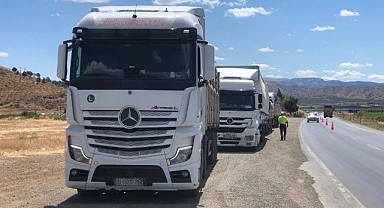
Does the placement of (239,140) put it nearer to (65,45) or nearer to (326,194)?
(326,194)

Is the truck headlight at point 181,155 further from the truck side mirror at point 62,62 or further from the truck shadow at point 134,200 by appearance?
the truck side mirror at point 62,62

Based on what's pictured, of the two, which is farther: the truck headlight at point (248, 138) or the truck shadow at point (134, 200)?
the truck headlight at point (248, 138)

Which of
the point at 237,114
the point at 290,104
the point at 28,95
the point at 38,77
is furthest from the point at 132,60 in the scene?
the point at 290,104

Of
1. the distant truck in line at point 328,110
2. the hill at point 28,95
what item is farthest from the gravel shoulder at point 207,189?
the distant truck in line at point 328,110

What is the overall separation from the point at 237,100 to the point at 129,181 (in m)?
13.3

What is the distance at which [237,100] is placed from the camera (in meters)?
22.1

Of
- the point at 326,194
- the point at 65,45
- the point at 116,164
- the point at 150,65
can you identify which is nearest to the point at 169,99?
the point at 150,65

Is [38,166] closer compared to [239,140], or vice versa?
[38,166]

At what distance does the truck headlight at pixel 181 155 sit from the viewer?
9.24m

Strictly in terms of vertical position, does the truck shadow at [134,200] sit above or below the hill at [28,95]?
below

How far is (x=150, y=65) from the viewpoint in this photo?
Result: 9.51 meters

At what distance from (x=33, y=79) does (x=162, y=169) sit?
93.5m

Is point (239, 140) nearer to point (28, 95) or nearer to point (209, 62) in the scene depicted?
point (209, 62)

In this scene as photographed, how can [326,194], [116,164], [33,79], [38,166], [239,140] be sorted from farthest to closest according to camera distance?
1. [33,79]
2. [239,140]
3. [38,166]
4. [326,194]
5. [116,164]
